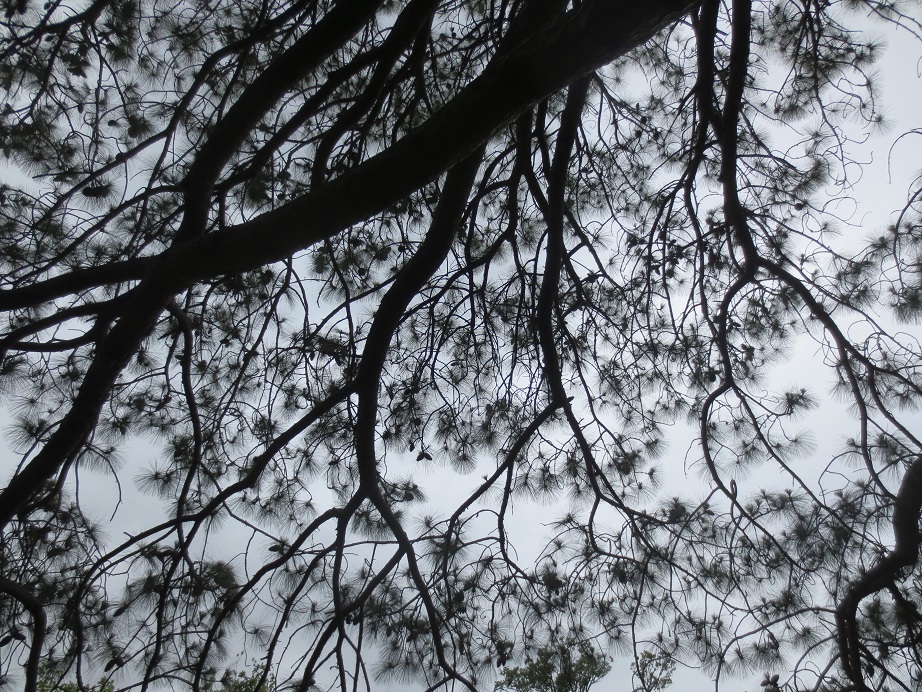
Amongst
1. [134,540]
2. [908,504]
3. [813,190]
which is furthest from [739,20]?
[134,540]

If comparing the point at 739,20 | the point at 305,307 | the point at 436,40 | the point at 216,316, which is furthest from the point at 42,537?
the point at 739,20

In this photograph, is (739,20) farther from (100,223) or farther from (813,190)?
(100,223)

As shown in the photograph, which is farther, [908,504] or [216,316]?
[216,316]

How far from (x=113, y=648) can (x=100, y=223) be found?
2.03 metres

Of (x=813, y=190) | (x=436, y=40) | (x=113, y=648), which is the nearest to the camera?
(x=113, y=648)

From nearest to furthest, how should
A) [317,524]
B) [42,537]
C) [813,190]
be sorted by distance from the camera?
[317,524], [42,537], [813,190]

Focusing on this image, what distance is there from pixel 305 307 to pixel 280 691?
187cm

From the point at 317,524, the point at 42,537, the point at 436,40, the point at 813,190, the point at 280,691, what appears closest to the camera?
the point at 280,691

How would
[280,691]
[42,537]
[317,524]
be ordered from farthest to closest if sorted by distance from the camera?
[42,537] → [317,524] → [280,691]

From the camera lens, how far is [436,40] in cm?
351

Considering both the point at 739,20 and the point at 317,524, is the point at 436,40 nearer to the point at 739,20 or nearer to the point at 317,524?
the point at 739,20

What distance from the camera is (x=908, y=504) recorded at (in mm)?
2119

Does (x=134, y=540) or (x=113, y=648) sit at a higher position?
(x=134, y=540)

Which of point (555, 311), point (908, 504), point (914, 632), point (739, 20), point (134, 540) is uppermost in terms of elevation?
point (739, 20)
